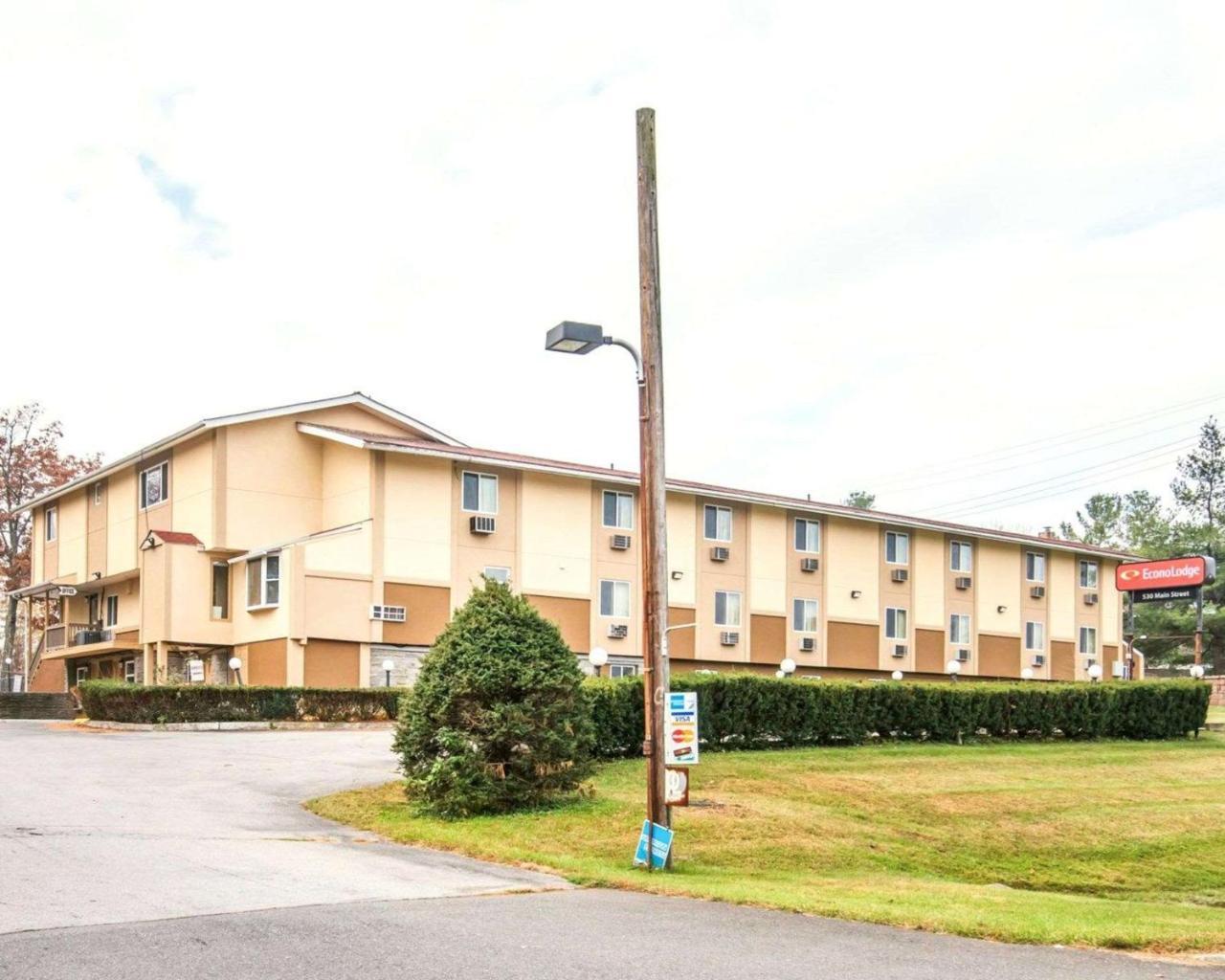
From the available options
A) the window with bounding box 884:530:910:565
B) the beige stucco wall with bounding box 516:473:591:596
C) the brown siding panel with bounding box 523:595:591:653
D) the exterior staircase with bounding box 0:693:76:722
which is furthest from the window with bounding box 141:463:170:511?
the window with bounding box 884:530:910:565

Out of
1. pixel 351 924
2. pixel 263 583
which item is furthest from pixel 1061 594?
pixel 351 924

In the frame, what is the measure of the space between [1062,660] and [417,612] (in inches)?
1109

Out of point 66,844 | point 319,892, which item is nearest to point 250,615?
point 66,844

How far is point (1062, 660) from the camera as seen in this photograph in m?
53.3

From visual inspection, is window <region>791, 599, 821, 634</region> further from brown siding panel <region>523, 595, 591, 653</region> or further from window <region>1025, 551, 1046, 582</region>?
window <region>1025, 551, 1046, 582</region>

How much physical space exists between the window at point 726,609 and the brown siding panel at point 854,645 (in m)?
4.29

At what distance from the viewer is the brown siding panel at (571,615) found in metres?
39.9

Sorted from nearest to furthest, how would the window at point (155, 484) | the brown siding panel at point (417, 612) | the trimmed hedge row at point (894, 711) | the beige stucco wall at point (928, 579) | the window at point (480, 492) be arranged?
the trimmed hedge row at point (894, 711) < the brown siding panel at point (417, 612) < the window at point (480, 492) < the window at point (155, 484) < the beige stucco wall at point (928, 579)

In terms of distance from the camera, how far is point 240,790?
19.1 m

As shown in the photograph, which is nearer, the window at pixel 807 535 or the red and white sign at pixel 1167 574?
the red and white sign at pixel 1167 574

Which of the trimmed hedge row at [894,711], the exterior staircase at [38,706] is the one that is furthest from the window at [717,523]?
the exterior staircase at [38,706]

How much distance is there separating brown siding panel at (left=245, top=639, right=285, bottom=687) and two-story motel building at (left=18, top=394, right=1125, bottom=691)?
96mm

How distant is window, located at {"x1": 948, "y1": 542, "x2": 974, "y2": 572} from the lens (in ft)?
165

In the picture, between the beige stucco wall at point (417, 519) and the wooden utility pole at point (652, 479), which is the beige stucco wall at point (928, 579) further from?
the wooden utility pole at point (652, 479)
